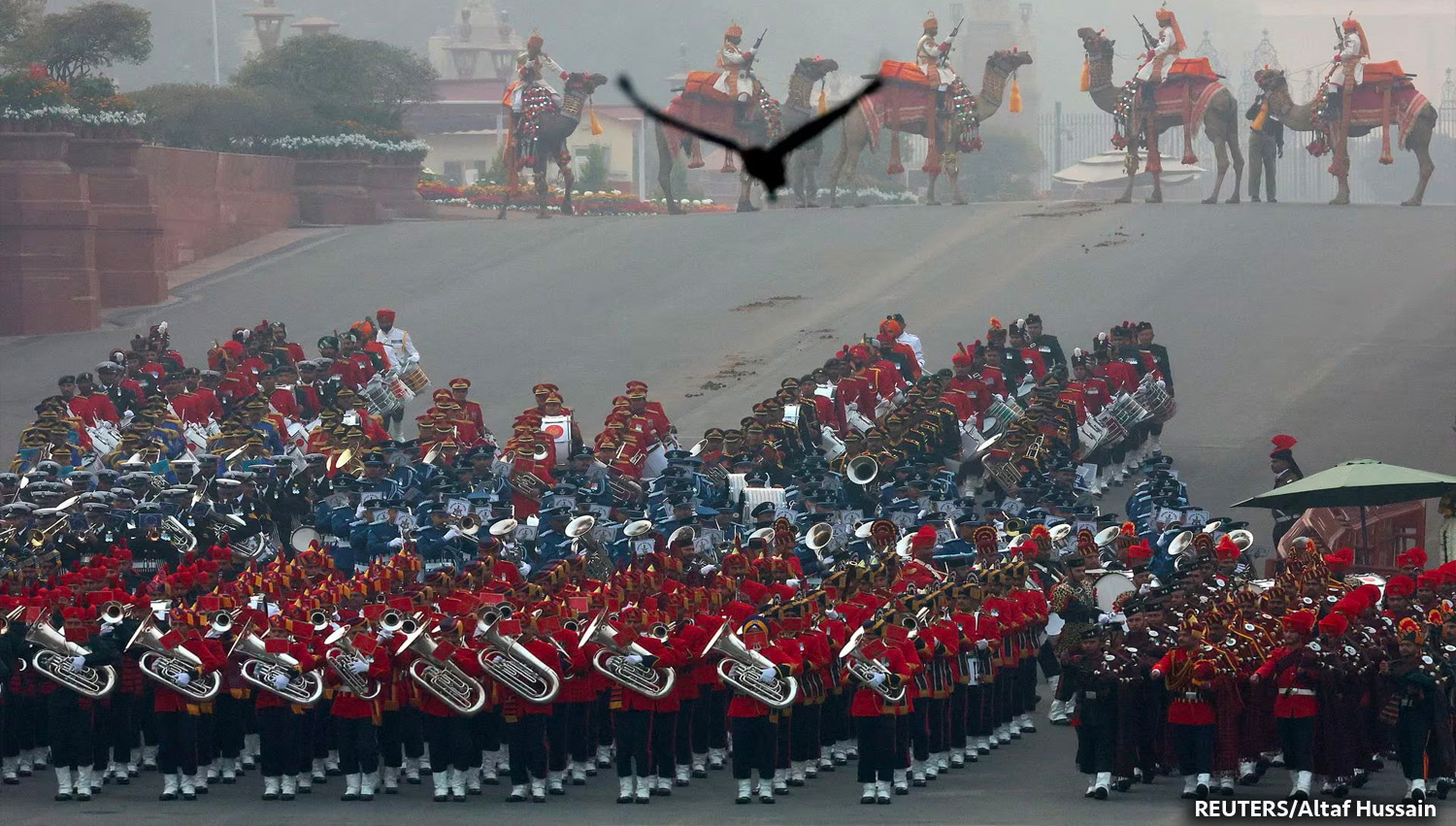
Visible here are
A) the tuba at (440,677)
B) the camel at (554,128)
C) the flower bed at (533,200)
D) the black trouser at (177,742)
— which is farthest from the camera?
the flower bed at (533,200)

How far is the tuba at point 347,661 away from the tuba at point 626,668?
1419 mm

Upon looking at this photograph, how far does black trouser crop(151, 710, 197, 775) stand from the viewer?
1399 cm

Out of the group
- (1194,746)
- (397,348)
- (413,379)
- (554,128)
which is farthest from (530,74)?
(1194,746)

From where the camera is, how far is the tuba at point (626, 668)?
535 inches

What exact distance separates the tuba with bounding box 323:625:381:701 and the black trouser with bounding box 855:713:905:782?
309 centimetres

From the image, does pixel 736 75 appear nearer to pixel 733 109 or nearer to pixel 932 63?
pixel 733 109

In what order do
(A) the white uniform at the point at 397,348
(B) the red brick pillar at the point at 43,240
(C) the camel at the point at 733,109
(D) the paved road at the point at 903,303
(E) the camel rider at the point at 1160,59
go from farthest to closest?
(C) the camel at the point at 733,109 → (E) the camel rider at the point at 1160,59 → (B) the red brick pillar at the point at 43,240 → (D) the paved road at the point at 903,303 → (A) the white uniform at the point at 397,348

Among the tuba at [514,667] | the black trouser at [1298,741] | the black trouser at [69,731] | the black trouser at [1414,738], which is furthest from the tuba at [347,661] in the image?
the black trouser at [1414,738]

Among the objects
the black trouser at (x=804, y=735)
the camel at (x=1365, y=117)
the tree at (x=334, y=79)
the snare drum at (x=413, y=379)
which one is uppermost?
the tree at (x=334, y=79)

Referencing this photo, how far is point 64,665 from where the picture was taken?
14.0 meters

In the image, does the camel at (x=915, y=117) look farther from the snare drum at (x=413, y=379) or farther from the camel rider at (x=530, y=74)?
the snare drum at (x=413, y=379)

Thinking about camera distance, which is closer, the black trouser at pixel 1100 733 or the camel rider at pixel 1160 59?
the black trouser at pixel 1100 733

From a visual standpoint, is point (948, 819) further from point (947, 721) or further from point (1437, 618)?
point (1437, 618)

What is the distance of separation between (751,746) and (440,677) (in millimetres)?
1994
